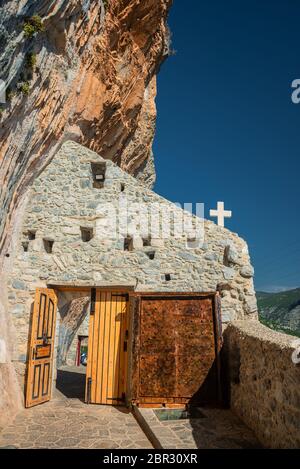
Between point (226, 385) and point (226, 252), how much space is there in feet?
8.83

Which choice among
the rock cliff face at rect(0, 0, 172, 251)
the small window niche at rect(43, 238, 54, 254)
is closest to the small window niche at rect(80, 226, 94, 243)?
the small window niche at rect(43, 238, 54, 254)

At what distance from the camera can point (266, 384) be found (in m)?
4.52

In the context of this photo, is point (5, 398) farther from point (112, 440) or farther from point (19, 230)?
point (19, 230)

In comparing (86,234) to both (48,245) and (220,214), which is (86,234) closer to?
(48,245)

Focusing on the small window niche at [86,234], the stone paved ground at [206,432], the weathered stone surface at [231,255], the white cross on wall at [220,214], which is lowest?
the stone paved ground at [206,432]

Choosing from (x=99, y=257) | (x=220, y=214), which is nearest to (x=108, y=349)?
(x=99, y=257)

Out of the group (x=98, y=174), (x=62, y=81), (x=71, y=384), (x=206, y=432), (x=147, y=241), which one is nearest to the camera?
(x=206, y=432)

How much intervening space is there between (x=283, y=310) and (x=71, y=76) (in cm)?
5826

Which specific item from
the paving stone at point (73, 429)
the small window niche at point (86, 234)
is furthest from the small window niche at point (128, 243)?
the paving stone at point (73, 429)

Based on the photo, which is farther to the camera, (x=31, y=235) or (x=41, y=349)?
(x=31, y=235)

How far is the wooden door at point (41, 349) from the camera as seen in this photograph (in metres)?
7.05

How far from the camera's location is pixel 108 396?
7387 millimetres

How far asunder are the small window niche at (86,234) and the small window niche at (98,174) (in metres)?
1.04

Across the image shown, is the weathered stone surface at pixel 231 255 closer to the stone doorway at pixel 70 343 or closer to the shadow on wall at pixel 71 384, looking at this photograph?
the stone doorway at pixel 70 343
